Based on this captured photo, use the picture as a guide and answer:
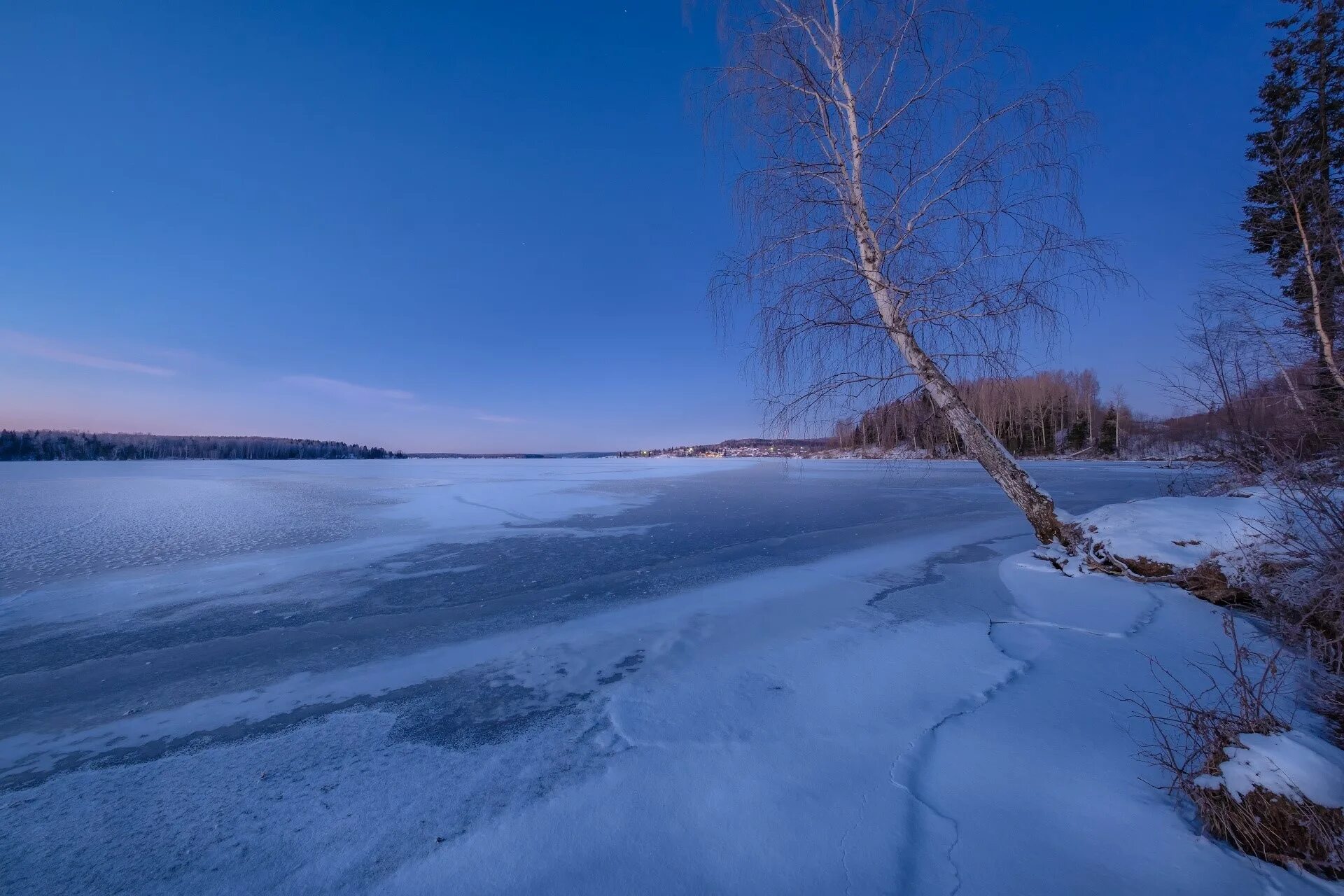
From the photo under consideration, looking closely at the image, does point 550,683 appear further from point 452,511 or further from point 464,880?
point 452,511

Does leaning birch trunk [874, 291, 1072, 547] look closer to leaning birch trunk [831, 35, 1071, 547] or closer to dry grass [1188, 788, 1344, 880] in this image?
leaning birch trunk [831, 35, 1071, 547]

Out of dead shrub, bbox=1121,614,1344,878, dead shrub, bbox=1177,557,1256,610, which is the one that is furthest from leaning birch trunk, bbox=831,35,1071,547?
dead shrub, bbox=1121,614,1344,878

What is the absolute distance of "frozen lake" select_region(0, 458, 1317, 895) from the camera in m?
1.50

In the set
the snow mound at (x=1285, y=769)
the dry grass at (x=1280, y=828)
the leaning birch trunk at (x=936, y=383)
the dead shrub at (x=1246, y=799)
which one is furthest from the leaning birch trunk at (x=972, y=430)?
the dry grass at (x=1280, y=828)

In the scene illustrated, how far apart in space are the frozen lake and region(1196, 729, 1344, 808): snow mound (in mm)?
209

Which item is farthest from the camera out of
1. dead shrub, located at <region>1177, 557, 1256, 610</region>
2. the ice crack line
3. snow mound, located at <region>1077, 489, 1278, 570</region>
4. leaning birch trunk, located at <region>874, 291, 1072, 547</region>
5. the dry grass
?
leaning birch trunk, located at <region>874, 291, 1072, 547</region>

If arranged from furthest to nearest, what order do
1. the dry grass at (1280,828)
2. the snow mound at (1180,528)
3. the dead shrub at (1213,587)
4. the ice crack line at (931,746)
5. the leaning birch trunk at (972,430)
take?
the leaning birch trunk at (972,430) → the snow mound at (1180,528) → the dead shrub at (1213,587) → the ice crack line at (931,746) → the dry grass at (1280,828)

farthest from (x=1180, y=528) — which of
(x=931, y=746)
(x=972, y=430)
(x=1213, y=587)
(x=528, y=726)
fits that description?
(x=528, y=726)

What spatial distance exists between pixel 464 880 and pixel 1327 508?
4.07m

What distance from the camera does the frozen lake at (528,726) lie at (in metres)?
1.50

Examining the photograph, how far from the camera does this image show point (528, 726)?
2324 mm

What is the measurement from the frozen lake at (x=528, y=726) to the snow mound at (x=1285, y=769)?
0.68ft

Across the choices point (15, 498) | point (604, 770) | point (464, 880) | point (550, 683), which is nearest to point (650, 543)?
point (550, 683)

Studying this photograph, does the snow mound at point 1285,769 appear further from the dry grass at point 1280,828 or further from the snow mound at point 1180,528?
the snow mound at point 1180,528
